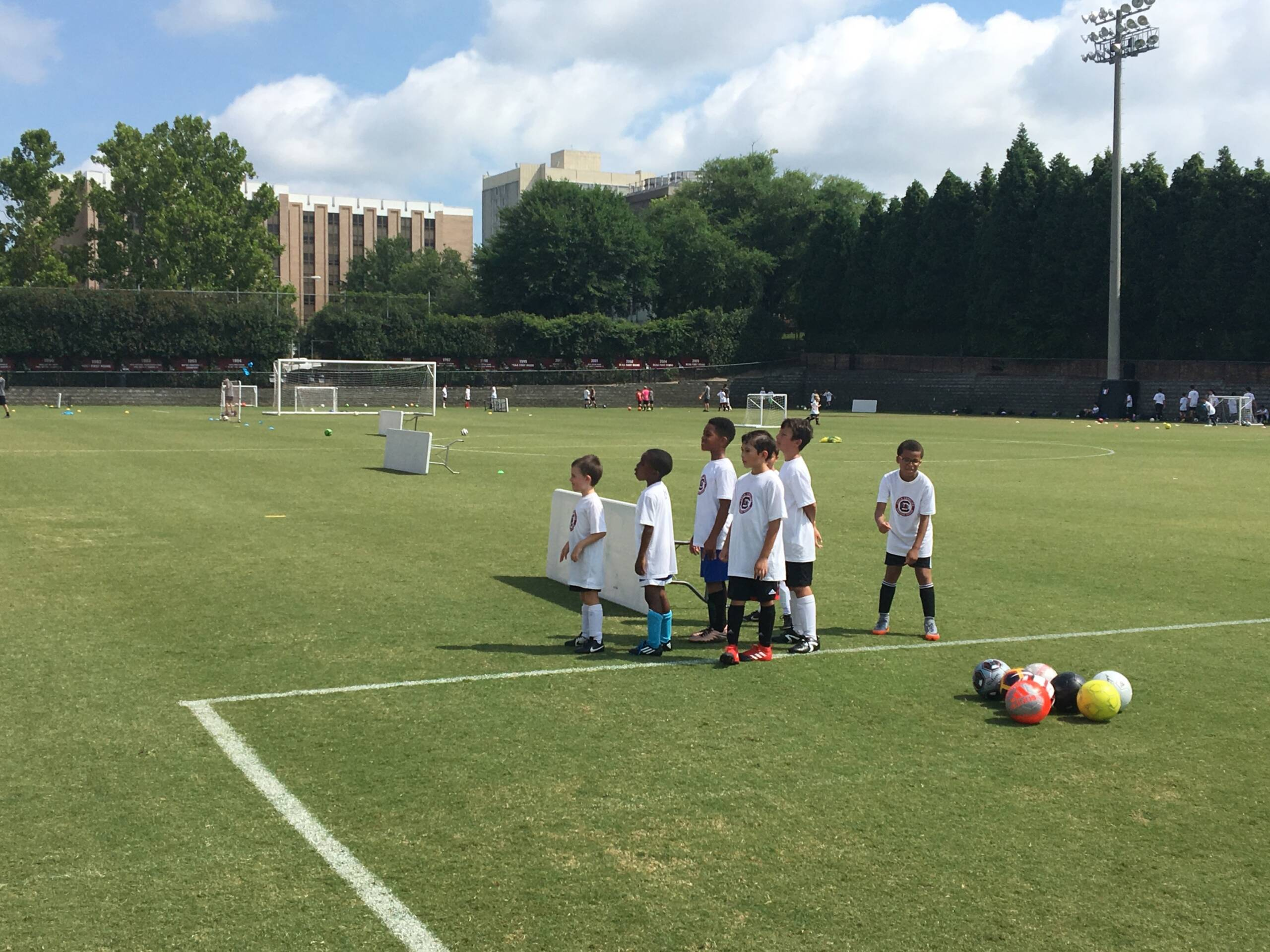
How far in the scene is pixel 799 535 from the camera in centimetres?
919

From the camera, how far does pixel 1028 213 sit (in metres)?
70.1

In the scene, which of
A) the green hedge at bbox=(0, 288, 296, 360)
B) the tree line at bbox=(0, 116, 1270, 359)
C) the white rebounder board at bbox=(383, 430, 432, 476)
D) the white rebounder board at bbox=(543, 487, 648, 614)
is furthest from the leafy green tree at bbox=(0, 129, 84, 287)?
the white rebounder board at bbox=(543, 487, 648, 614)

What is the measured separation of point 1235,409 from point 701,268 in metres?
41.9

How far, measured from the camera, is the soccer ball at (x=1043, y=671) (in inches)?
304

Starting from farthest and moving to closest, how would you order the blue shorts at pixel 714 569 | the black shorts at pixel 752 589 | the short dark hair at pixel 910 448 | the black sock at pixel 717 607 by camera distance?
the black sock at pixel 717 607
the short dark hair at pixel 910 448
the blue shorts at pixel 714 569
the black shorts at pixel 752 589

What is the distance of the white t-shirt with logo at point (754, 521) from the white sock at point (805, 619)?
51 cm

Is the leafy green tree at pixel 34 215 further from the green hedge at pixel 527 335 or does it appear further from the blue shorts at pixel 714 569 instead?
the blue shorts at pixel 714 569

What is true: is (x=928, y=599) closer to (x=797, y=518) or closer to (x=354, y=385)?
(x=797, y=518)

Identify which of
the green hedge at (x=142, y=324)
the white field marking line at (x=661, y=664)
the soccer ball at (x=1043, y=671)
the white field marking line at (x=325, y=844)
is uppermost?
the green hedge at (x=142, y=324)

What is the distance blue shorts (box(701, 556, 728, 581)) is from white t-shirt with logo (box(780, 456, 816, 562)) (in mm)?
494

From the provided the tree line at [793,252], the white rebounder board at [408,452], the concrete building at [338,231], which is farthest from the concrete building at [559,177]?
the white rebounder board at [408,452]

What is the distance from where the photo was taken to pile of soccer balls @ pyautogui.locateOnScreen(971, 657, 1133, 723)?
745 centimetres

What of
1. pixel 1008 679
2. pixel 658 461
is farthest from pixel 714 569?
pixel 1008 679

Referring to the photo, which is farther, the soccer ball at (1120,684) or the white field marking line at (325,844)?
the soccer ball at (1120,684)
